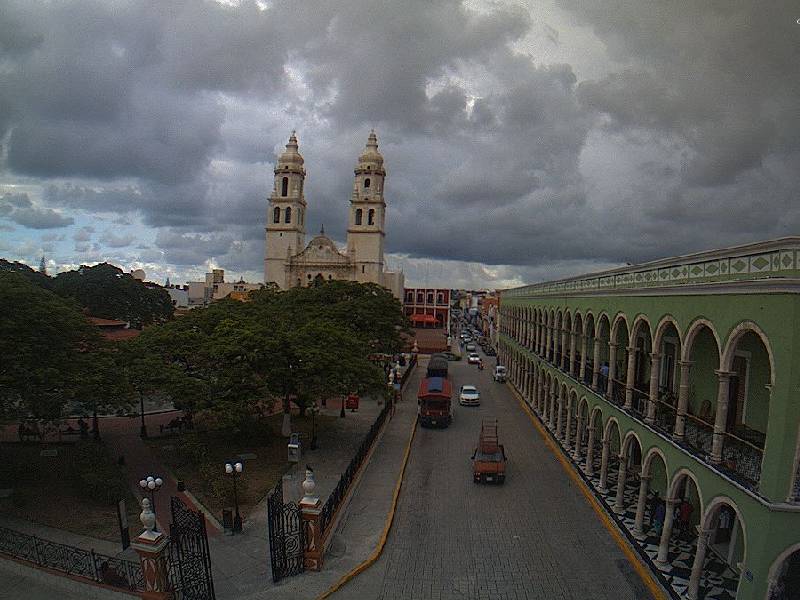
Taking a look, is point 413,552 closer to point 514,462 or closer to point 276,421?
point 514,462

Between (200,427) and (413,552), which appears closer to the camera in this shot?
(413,552)

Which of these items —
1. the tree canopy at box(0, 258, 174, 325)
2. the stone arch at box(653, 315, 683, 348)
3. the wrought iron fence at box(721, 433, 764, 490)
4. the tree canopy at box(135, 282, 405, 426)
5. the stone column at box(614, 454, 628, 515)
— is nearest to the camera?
the wrought iron fence at box(721, 433, 764, 490)

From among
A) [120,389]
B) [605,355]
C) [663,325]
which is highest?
[663,325]

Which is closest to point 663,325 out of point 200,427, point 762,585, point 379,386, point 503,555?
point 762,585

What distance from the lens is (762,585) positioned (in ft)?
26.6

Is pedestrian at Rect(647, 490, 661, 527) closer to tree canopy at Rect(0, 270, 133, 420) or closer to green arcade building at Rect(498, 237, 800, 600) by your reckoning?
green arcade building at Rect(498, 237, 800, 600)

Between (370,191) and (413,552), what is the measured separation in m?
52.9

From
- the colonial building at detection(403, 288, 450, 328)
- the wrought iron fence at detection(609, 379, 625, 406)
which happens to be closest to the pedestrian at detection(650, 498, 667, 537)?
the wrought iron fence at detection(609, 379, 625, 406)

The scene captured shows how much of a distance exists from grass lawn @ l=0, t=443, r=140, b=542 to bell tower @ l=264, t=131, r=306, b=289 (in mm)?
46824

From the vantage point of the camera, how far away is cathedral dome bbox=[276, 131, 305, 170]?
62875mm

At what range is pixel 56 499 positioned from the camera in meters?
14.4

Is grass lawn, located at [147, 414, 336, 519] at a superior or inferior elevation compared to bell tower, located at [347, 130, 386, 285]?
inferior

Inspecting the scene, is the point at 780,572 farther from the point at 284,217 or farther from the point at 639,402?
the point at 284,217

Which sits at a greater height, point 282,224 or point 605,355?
point 282,224
